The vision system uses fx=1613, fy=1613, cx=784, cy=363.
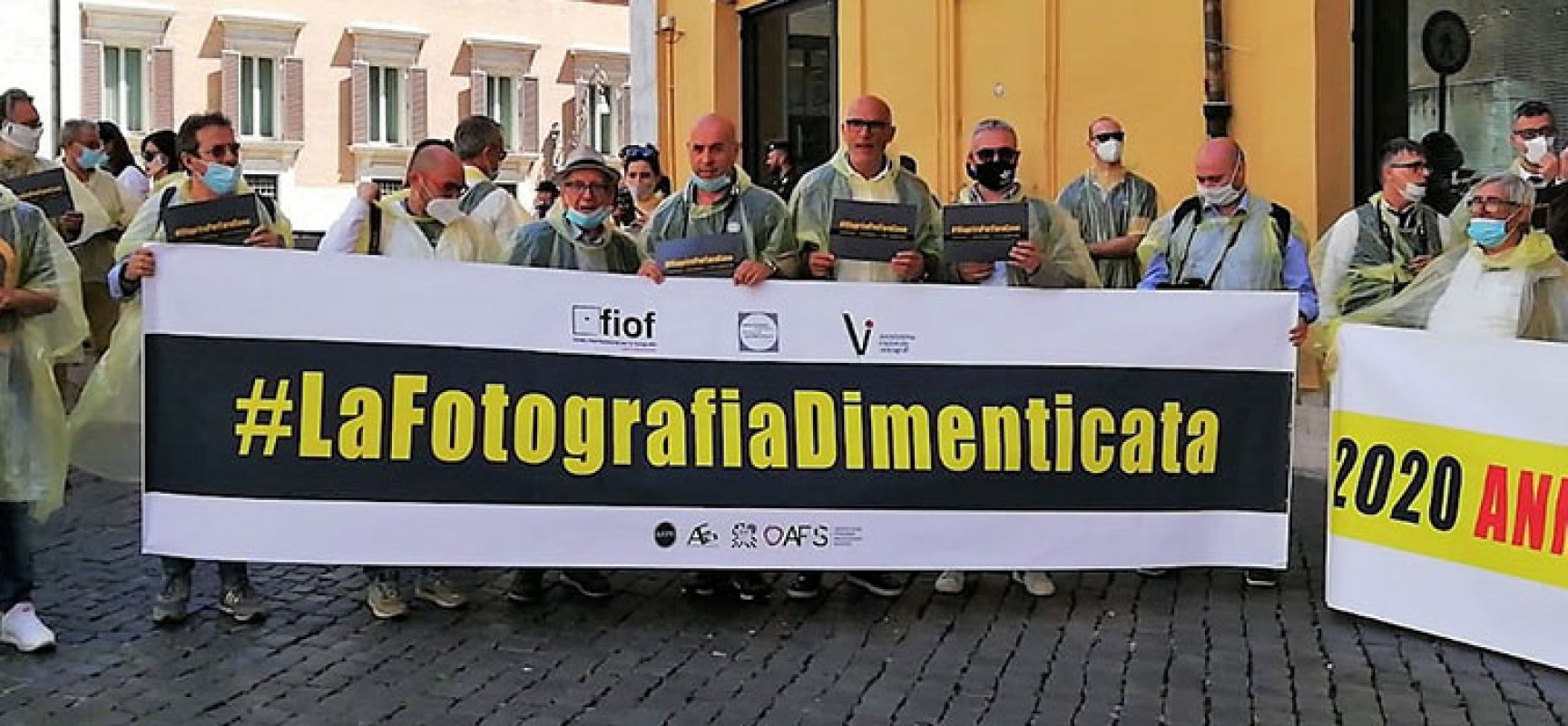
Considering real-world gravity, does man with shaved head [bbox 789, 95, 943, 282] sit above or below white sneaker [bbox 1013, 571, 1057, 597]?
above

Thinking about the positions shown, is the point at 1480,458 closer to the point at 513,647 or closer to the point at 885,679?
the point at 885,679

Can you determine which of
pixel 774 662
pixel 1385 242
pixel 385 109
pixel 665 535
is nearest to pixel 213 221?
pixel 665 535

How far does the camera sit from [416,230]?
6406 mm

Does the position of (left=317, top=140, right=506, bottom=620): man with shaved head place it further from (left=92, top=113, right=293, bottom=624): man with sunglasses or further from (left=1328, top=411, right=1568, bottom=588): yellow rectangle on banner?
(left=1328, top=411, right=1568, bottom=588): yellow rectangle on banner

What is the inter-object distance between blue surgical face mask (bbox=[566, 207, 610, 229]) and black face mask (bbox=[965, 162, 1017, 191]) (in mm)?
1539

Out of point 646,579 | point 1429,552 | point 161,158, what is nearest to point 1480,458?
point 1429,552

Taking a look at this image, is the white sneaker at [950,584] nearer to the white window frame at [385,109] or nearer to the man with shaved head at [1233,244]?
the man with shaved head at [1233,244]

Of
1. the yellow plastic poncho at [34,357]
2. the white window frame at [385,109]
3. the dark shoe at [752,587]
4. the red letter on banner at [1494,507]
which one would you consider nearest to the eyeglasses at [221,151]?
the yellow plastic poncho at [34,357]

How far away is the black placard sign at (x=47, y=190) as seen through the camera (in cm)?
827

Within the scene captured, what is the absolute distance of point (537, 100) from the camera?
41.6 m

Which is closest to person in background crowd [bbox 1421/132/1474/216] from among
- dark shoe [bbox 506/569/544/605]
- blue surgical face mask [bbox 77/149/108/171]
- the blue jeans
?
dark shoe [bbox 506/569/544/605]

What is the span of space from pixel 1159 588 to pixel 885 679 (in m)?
1.80

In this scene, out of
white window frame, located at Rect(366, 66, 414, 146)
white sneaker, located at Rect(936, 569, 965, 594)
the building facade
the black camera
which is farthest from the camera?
white window frame, located at Rect(366, 66, 414, 146)

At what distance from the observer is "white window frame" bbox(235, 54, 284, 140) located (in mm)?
37938
